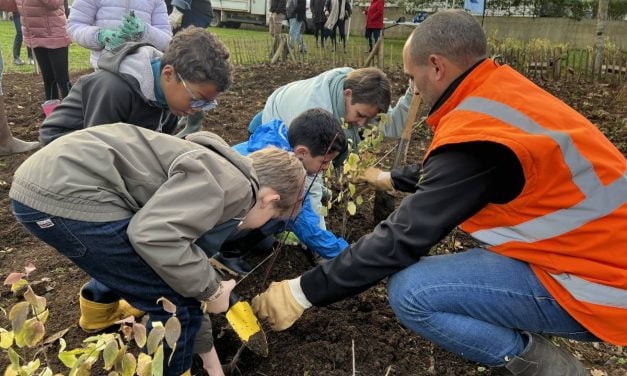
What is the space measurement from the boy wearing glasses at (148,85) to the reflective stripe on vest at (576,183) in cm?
116

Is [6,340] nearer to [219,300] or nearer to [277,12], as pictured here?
[219,300]

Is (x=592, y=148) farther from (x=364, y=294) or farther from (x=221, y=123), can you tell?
(x=221, y=123)

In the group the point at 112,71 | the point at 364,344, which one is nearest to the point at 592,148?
the point at 364,344

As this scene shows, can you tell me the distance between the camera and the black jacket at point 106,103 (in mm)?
2459

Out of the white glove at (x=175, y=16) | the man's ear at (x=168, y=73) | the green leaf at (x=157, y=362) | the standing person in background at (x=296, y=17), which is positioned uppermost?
the standing person in background at (x=296, y=17)

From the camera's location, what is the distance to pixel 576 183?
1646 mm

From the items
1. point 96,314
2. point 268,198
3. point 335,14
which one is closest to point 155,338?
point 268,198

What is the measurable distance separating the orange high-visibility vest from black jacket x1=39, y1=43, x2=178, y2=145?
4.99 ft

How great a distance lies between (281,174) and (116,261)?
655 millimetres

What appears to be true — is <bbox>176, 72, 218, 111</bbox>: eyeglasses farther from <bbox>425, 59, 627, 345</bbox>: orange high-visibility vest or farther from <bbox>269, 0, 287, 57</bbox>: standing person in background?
<bbox>269, 0, 287, 57</bbox>: standing person in background

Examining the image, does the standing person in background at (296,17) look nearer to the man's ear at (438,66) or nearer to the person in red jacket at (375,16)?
the person in red jacket at (375,16)

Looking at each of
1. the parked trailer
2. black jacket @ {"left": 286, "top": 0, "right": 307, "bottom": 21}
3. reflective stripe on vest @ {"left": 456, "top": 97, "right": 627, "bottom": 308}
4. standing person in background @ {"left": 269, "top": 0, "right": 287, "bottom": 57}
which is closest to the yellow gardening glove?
reflective stripe on vest @ {"left": 456, "top": 97, "right": 627, "bottom": 308}

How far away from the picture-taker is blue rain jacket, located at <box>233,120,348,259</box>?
2.54 metres

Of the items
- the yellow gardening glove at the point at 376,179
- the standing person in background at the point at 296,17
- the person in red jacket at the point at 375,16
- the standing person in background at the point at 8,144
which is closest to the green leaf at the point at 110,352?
the yellow gardening glove at the point at 376,179
